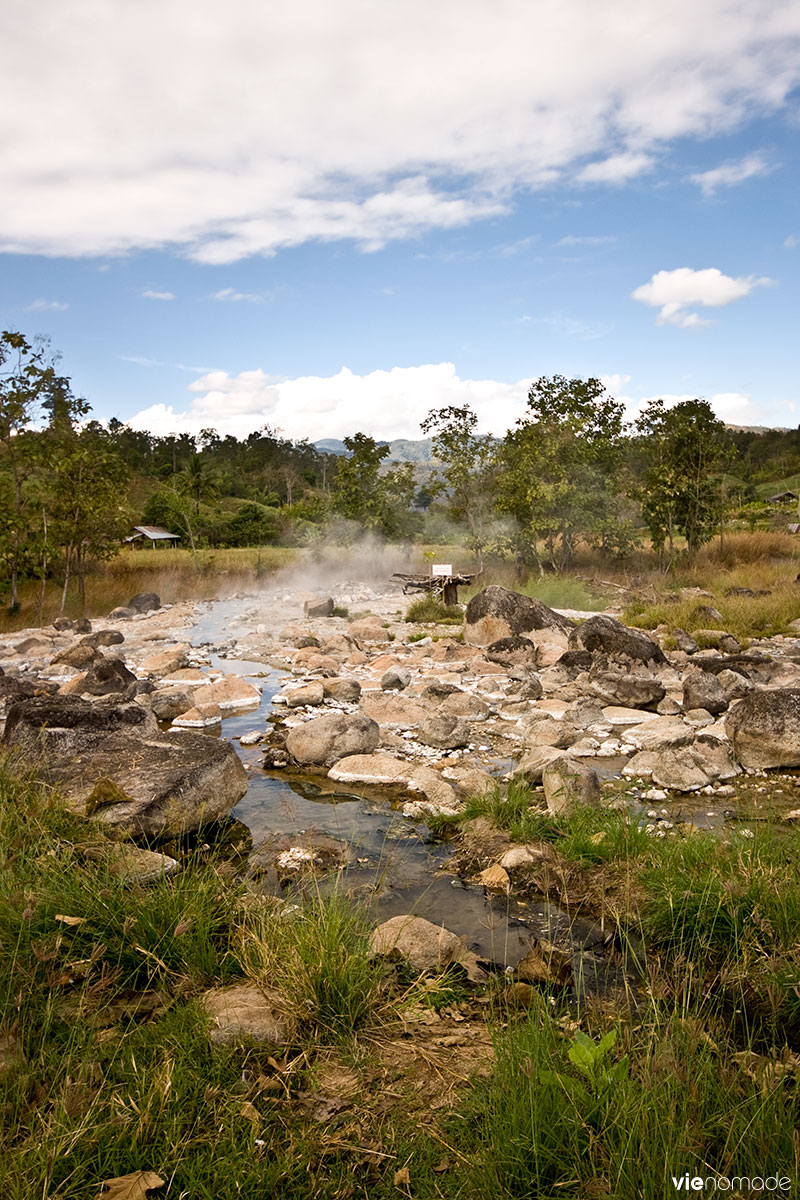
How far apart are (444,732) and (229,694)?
3323 millimetres

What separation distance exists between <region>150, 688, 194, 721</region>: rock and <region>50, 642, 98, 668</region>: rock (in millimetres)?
3352

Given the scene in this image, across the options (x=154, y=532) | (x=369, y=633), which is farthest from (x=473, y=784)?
(x=154, y=532)

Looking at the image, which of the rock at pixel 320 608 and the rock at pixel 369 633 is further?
the rock at pixel 320 608

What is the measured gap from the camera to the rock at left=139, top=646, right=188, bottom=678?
11416mm

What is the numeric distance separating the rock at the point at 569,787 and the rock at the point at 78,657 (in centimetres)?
873

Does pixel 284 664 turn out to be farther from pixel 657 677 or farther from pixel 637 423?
pixel 637 423

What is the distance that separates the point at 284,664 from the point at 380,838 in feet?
24.2

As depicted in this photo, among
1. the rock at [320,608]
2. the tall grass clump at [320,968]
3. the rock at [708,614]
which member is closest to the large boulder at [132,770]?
the tall grass clump at [320,968]

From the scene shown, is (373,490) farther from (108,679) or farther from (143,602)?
(108,679)

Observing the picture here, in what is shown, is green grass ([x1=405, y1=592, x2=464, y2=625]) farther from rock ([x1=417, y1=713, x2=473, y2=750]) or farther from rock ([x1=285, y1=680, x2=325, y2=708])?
rock ([x1=417, y1=713, x2=473, y2=750])

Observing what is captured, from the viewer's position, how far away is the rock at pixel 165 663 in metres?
11.4

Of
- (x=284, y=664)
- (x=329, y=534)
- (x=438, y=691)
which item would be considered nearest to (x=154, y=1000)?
(x=438, y=691)

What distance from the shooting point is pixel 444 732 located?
24.5 ft

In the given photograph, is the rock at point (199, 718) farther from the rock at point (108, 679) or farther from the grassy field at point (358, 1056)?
the grassy field at point (358, 1056)
